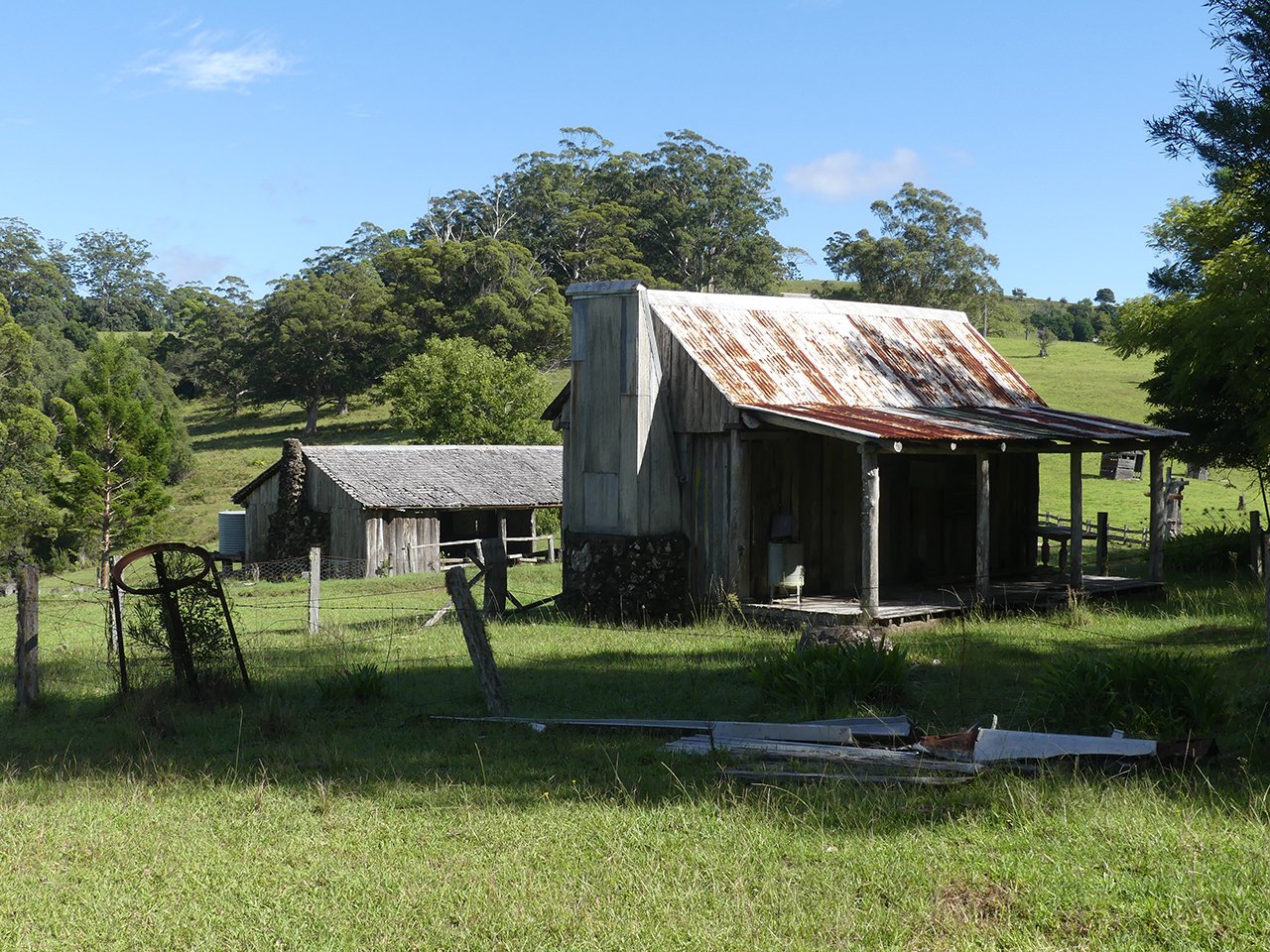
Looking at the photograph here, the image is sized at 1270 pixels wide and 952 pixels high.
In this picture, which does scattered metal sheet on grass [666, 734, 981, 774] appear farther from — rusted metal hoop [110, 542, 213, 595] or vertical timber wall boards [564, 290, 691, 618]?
vertical timber wall boards [564, 290, 691, 618]

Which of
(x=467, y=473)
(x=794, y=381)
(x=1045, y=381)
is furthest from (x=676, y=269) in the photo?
(x=794, y=381)

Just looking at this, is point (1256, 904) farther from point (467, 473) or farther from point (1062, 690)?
point (467, 473)

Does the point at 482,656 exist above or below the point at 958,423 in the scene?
below

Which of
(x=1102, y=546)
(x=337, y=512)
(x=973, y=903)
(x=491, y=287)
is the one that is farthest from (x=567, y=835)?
(x=491, y=287)

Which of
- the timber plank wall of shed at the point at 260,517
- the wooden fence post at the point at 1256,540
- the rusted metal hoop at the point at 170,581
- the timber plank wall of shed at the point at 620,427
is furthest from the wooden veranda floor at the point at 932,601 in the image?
the timber plank wall of shed at the point at 260,517

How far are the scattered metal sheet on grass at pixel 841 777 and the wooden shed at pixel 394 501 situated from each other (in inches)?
992

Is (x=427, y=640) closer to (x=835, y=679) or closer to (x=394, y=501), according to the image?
(x=835, y=679)

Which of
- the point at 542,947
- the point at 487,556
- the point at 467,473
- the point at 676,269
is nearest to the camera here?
the point at 542,947

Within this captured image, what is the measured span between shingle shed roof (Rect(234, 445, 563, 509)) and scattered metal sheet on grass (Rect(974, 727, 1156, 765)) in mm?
25797

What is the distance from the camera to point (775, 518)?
17.7 meters

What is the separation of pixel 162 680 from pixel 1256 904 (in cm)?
915

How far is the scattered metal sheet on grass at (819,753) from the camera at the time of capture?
7.85 metres

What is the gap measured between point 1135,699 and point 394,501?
2555cm

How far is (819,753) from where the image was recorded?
26.7 feet
